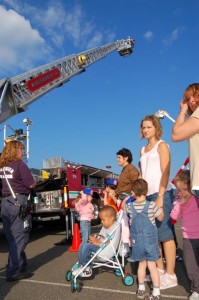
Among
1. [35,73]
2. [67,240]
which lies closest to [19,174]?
[67,240]

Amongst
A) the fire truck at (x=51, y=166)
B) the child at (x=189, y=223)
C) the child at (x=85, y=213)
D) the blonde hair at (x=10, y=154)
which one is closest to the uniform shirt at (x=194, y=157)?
the child at (x=189, y=223)

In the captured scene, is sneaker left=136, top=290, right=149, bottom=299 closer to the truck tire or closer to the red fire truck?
the red fire truck

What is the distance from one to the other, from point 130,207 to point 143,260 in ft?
1.85

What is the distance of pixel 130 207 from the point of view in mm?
3660

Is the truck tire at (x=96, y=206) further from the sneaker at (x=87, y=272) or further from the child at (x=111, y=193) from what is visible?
the sneaker at (x=87, y=272)

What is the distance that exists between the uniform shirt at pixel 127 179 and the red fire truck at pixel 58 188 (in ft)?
10.6

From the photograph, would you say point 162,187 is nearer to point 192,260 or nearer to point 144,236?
point 144,236

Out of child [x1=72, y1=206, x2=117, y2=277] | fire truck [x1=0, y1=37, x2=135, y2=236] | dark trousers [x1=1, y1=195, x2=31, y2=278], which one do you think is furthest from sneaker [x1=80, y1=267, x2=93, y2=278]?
fire truck [x1=0, y1=37, x2=135, y2=236]

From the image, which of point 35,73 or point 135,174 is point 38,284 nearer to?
point 135,174

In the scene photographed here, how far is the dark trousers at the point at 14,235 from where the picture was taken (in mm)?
4410

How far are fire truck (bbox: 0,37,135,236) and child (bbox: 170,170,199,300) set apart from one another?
14.5ft

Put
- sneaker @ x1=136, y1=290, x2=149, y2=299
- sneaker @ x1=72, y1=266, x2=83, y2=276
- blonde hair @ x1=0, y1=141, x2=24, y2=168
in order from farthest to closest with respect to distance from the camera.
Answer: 1. blonde hair @ x1=0, y1=141, x2=24, y2=168
2. sneaker @ x1=72, y1=266, x2=83, y2=276
3. sneaker @ x1=136, y1=290, x2=149, y2=299

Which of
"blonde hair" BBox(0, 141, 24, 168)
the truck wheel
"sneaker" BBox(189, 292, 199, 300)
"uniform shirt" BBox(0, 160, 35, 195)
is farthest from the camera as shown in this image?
the truck wheel

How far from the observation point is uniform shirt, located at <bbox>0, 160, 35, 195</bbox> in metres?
4.64
